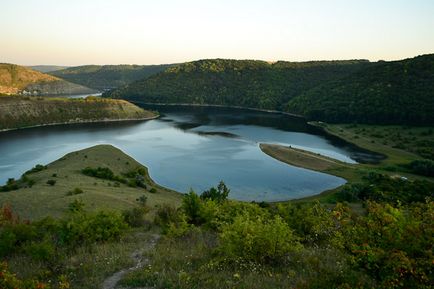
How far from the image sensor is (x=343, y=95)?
166 metres

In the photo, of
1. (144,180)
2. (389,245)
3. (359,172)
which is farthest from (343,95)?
(389,245)

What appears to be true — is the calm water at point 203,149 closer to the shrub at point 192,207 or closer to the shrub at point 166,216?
the shrub at point 192,207

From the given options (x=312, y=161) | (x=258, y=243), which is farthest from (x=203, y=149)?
(x=258, y=243)

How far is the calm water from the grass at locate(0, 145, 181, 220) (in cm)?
990

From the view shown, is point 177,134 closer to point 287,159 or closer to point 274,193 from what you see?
point 287,159

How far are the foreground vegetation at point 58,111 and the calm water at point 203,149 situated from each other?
984 cm

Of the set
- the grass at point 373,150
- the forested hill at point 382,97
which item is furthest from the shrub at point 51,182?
the forested hill at point 382,97

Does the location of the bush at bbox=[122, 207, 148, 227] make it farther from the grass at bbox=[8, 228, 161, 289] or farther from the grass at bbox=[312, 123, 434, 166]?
the grass at bbox=[312, 123, 434, 166]

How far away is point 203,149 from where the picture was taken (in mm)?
106375

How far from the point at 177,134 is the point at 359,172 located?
74282 mm

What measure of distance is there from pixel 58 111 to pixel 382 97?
14162 centimetres

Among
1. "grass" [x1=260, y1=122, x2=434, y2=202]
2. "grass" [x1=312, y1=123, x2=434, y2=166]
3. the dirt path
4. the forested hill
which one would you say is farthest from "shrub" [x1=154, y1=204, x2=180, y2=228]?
the forested hill

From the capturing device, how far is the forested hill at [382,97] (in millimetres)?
129250

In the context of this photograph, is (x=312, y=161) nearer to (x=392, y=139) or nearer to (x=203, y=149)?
(x=203, y=149)
